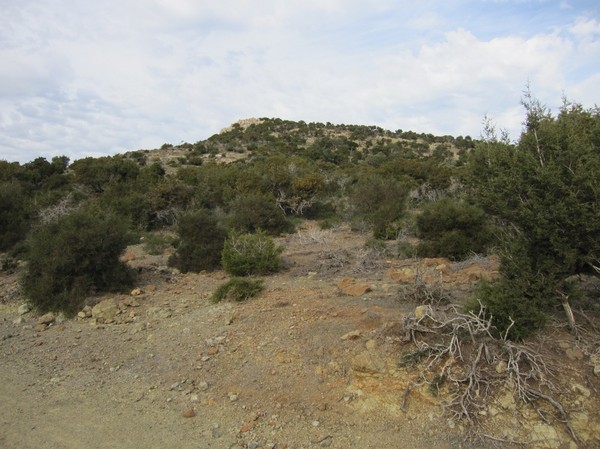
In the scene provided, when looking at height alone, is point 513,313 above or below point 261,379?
above

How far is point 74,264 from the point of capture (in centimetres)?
986

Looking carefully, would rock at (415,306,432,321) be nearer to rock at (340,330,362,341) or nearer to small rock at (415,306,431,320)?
small rock at (415,306,431,320)

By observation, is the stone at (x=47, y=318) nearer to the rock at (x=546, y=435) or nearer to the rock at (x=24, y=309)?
the rock at (x=24, y=309)

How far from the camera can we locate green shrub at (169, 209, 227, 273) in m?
12.1

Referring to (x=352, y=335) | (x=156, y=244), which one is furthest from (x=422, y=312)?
(x=156, y=244)

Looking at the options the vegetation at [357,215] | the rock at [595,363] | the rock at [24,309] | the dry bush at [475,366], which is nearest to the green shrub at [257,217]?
the vegetation at [357,215]

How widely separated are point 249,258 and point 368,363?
5.76 metres

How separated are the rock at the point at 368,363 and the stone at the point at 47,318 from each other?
6369 mm

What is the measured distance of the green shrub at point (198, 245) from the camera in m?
12.1

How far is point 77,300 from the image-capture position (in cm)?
939

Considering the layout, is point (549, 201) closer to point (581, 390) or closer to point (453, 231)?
point (581, 390)

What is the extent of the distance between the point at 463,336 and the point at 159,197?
1742cm

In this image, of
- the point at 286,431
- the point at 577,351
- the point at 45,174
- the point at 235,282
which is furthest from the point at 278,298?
the point at 45,174

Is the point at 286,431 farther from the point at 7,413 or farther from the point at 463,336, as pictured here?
the point at 7,413
